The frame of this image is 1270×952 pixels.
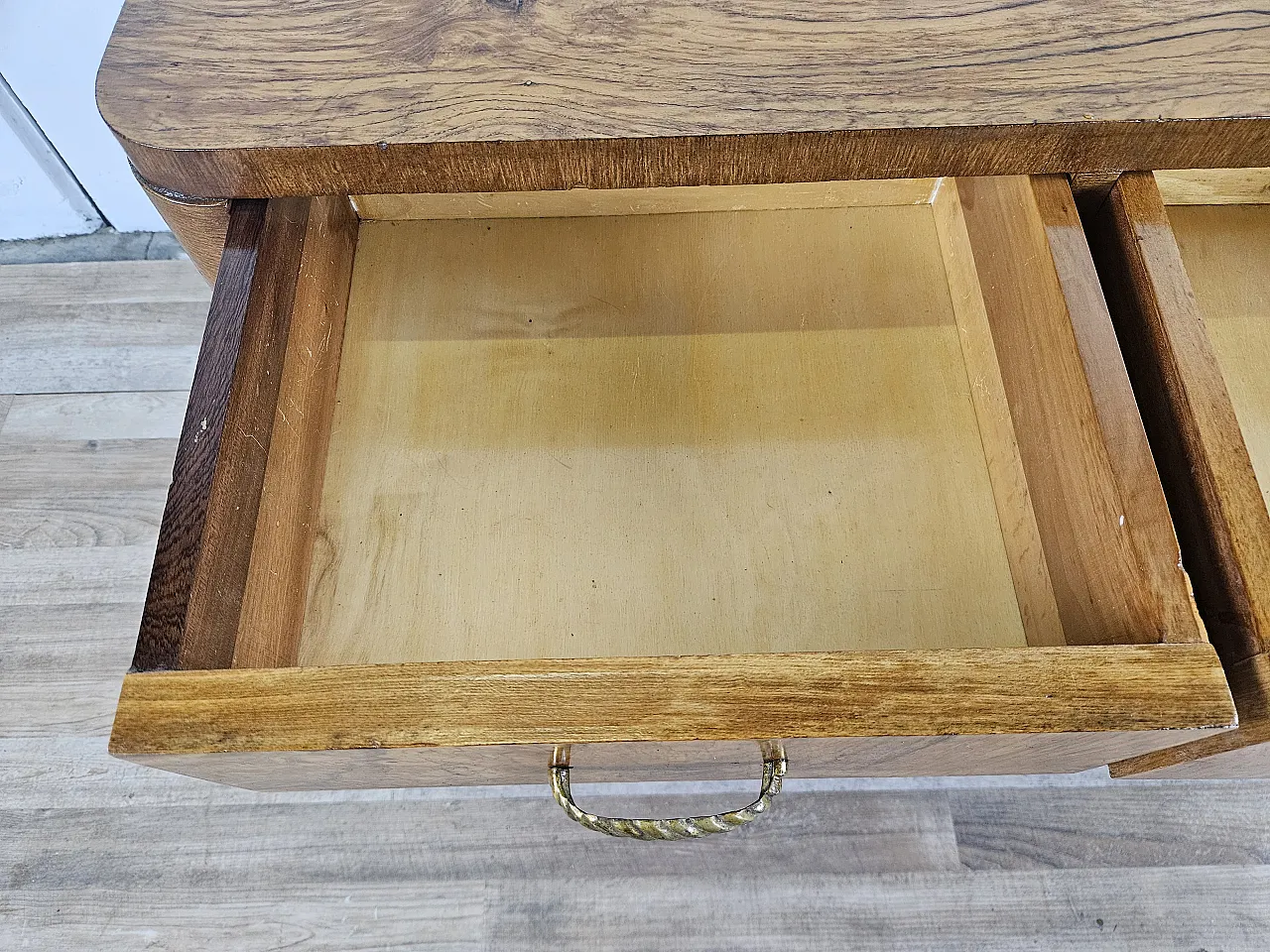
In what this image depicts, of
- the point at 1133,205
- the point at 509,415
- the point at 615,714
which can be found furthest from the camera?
the point at 509,415

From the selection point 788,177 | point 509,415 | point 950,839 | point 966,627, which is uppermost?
point 788,177

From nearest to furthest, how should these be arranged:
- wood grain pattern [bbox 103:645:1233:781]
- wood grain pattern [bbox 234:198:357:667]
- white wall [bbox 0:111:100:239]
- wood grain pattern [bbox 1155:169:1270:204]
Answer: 1. wood grain pattern [bbox 103:645:1233:781]
2. wood grain pattern [bbox 234:198:357:667]
3. wood grain pattern [bbox 1155:169:1270:204]
4. white wall [bbox 0:111:100:239]

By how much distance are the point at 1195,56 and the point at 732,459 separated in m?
0.32

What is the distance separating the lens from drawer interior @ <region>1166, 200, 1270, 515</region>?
1.96ft

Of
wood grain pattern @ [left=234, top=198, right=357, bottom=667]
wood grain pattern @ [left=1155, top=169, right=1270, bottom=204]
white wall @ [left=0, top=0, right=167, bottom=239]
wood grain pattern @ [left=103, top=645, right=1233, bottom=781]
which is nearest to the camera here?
wood grain pattern @ [left=103, top=645, right=1233, bottom=781]

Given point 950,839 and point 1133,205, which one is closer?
point 1133,205

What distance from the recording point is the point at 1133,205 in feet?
1.67

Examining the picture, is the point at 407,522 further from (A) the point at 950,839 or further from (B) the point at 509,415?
(A) the point at 950,839

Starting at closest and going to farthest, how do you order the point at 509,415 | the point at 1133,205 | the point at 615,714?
the point at 615,714 < the point at 1133,205 < the point at 509,415

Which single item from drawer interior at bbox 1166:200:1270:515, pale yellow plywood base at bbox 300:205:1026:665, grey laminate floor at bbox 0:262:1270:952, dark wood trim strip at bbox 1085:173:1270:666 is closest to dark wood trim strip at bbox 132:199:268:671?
pale yellow plywood base at bbox 300:205:1026:665

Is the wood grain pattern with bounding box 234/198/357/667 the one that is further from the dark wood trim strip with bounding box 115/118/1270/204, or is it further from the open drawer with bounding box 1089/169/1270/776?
the open drawer with bounding box 1089/169/1270/776

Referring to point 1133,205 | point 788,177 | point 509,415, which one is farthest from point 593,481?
point 1133,205

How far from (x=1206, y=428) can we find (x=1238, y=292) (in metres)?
0.25

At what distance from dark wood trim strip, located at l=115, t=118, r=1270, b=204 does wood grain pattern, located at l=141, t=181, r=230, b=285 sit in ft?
0.07
